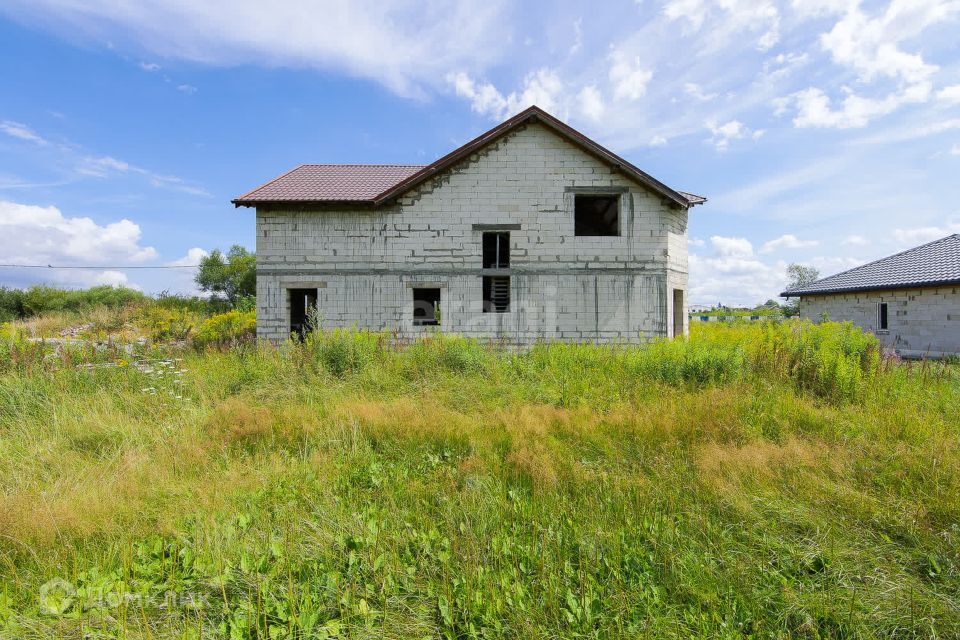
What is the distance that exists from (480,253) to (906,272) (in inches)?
695

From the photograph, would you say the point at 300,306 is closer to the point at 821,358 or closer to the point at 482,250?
the point at 482,250

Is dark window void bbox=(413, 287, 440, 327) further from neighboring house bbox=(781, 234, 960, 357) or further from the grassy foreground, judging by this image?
neighboring house bbox=(781, 234, 960, 357)

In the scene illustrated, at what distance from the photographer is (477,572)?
2494 millimetres

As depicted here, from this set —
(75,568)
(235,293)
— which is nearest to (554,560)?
(75,568)

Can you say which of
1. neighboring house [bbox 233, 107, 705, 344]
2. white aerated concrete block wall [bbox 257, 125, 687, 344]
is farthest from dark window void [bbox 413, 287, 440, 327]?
white aerated concrete block wall [bbox 257, 125, 687, 344]

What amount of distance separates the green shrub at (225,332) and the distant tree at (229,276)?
19.4m

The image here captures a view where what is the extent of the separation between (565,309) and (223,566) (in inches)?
367

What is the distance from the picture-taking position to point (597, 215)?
13359 mm

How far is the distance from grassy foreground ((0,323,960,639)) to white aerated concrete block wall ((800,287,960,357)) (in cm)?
1096

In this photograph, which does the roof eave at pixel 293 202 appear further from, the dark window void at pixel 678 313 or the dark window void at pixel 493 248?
the dark window void at pixel 678 313

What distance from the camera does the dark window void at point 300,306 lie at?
36.8 feet

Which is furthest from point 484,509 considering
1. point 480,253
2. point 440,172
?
point 440,172

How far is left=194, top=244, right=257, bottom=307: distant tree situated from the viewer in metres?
31.8

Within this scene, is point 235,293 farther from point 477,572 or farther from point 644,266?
point 477,572
